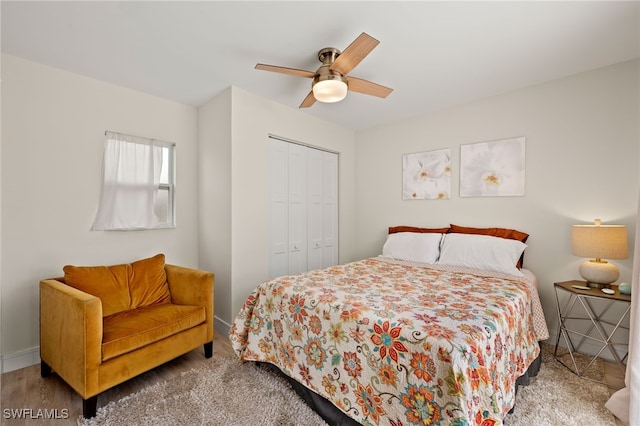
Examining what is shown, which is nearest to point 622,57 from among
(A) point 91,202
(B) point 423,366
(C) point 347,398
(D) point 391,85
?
(D) point 391,85

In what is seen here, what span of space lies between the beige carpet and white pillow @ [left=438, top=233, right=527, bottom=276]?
847mm

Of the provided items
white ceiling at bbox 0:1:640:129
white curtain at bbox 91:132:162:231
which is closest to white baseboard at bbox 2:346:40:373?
white curtain at bbox 91:132:162:231

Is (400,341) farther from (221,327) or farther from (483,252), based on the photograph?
(221,327)

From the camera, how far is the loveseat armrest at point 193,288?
92.1 inches

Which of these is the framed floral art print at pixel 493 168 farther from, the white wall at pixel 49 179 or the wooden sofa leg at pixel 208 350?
the white wall at pixel 49 179

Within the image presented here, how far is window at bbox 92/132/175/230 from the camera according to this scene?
8.65 feet

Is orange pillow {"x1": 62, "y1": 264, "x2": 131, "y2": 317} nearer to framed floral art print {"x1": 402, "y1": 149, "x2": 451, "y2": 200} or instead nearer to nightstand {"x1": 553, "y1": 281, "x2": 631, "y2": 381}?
framed floral art print {"x1": 402, "y1": 149, "x2": 451, "y2": 200}


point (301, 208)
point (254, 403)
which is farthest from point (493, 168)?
point (254, 403)

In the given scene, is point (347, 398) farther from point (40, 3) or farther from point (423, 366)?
point (40, 3)

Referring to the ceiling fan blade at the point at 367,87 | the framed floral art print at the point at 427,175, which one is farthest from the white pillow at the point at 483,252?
the ceiling fan blade at the point at 367,87

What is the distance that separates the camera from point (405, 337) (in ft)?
4.37

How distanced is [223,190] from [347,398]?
2.14 metres

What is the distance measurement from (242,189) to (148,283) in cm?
118

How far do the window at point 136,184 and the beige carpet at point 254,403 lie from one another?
1555mm
